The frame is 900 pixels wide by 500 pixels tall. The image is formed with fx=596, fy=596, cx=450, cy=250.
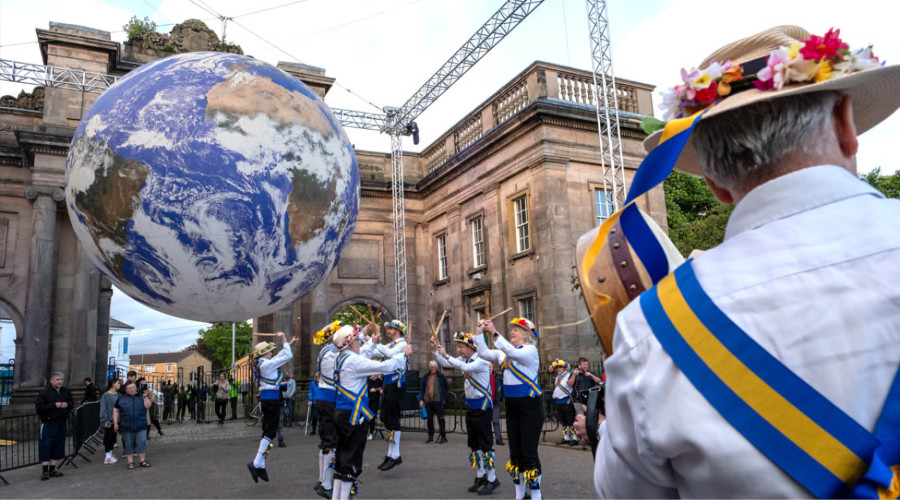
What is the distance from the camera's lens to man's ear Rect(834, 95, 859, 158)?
142 cm

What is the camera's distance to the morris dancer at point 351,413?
7355mm

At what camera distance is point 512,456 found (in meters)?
8.00

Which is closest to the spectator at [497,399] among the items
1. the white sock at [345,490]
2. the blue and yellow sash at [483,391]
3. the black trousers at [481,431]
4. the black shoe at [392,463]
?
the black shoe at [392,463]

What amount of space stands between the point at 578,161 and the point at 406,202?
9.09 m

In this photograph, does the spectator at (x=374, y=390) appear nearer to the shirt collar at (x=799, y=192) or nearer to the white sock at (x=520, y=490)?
the white sock at (x=520, y=490)

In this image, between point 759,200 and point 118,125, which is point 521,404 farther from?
point 759,200

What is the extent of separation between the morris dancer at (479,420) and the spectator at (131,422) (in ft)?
22.2

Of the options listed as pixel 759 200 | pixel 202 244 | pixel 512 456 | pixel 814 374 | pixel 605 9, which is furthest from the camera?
pixel 605 9

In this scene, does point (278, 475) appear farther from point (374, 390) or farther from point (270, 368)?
point (374, 390)

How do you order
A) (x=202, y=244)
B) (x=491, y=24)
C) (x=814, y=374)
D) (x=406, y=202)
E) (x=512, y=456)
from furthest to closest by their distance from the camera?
(x=406, y=202)
(x=491, y=24)
(x=512, y=456)
(x=202, y=244)
(x=814, y=374)

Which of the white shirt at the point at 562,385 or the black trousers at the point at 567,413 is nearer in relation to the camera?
the black trousers at the point at 567,413

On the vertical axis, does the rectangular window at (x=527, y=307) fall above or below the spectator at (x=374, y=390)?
above

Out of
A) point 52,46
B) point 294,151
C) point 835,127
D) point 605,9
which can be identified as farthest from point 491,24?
point 835,127

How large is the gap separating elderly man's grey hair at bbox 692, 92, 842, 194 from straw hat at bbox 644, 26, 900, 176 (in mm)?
30
